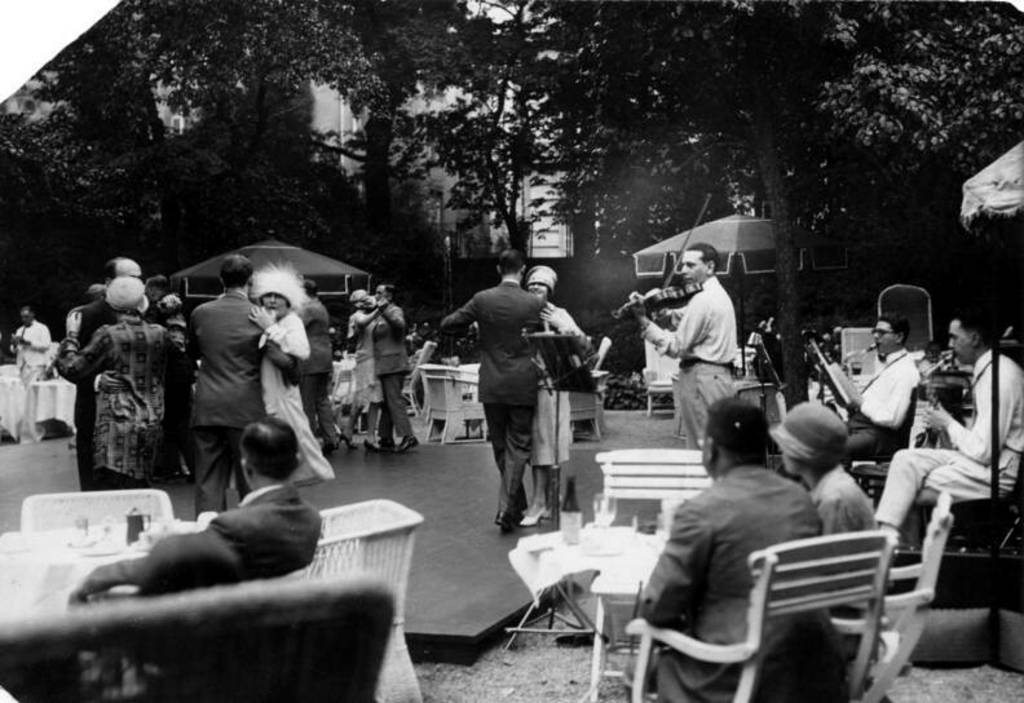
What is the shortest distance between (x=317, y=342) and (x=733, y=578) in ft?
7.58

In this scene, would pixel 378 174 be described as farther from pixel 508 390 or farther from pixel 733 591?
pixel 733 591

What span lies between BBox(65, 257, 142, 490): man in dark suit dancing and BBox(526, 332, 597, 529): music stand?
1.52 m

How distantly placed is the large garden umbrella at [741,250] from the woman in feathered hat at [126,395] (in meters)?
1.88

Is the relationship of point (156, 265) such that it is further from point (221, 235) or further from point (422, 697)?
point (422, 697)

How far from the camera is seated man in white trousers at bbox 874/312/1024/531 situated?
14.0ft

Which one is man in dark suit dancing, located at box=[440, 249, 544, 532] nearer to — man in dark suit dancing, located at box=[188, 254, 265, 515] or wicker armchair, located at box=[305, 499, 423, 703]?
man in dark suit dancing, located at box=[188, 254, 265, 515]

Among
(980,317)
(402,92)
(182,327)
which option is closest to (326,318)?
(182,327)

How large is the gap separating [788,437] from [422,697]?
1449mm

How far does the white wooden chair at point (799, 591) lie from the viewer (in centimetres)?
268

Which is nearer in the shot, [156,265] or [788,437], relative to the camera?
[788,437]

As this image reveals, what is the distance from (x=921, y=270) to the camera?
4.22 meters

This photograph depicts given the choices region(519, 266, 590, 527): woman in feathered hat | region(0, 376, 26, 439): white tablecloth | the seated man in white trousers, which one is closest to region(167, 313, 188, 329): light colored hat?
region(0, 376, 26, 439): white tablecloth

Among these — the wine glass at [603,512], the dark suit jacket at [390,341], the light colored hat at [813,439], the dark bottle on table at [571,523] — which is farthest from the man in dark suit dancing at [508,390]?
the light colored hat at [813,439]

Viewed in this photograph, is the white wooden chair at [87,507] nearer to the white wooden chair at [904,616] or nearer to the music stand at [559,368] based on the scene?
the music stand at [559,368]
